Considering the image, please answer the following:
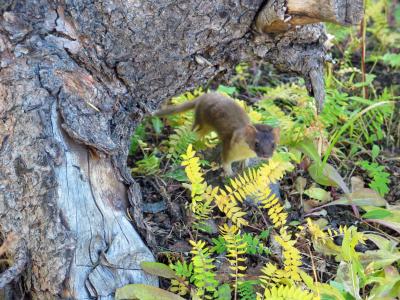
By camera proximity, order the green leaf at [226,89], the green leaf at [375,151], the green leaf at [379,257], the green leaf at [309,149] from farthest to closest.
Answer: the green leaf at [226,89]
the green leaf at [375,151]
the green leaf at [309,149]
the green leaf at [379,257]

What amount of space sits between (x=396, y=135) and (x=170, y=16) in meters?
2.56

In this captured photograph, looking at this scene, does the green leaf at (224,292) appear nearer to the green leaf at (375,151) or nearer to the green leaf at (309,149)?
the green leaf at (309,149)

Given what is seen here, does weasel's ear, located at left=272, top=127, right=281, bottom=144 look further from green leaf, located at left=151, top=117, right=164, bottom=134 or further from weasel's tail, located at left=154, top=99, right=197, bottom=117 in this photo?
green leaf, located at left=151, top=117, right=164, bottom=134

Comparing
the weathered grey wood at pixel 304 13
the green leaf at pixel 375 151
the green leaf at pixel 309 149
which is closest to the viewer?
the weathered grey wood at pixel 304 13

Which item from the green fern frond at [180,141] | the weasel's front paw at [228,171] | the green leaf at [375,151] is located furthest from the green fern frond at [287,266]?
the green leaf at [375,151]

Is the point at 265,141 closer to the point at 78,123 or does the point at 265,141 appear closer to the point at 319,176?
the point at 319,176

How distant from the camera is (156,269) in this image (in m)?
3.21

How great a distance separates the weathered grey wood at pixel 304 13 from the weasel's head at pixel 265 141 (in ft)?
2.85

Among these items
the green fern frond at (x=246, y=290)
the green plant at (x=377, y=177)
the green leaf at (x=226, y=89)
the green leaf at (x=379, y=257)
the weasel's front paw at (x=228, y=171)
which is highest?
the green leaf at (x=226, y=89)

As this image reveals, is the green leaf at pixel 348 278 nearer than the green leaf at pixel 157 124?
Yes

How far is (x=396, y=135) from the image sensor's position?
5012 millimetres

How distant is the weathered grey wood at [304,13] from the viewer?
2996mm

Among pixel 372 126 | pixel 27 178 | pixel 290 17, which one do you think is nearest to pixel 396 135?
pixel 372 126

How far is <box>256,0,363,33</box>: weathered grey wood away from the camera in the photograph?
2996mm
